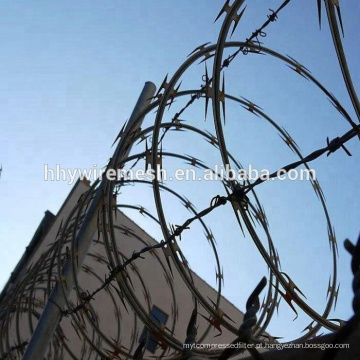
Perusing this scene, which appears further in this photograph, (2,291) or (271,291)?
(2,291)

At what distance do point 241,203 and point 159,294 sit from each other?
35.1 feet

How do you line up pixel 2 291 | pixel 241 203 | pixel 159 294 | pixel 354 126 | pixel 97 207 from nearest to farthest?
1. pixel 354 126
2. pixel 241 203
3. pixel 97 207
4. pixel 159 294
5. pixel 2 291

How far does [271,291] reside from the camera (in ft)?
12.4

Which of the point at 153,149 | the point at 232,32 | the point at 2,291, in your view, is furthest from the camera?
the point at 2,291

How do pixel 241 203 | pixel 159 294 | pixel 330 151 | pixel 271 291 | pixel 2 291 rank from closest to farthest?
pixel 330 151
pixel 241 203
pixel 271 291
pixel 159 294
pixel 2 291

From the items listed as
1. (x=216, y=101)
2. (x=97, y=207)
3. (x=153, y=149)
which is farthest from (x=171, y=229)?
(x=97, y=207)

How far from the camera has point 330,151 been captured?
230 centimetres

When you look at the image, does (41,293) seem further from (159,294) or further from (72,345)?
(159,294)

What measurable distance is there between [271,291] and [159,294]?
9.51m

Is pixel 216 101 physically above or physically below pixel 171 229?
above

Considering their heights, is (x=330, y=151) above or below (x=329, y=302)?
above

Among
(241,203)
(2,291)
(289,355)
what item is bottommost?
(289,355)

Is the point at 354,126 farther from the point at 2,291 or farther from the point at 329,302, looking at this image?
the point at 2,291

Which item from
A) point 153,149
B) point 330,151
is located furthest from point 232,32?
point 330,151
